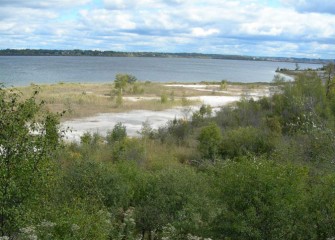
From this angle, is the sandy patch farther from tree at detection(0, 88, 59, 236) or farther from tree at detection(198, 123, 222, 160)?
tree at detection(0, 88, 59, 236)

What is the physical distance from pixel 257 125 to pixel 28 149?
26.8 metres

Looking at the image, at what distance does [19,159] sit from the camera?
33.4 ft

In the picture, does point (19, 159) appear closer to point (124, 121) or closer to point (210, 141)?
point (210, 141)

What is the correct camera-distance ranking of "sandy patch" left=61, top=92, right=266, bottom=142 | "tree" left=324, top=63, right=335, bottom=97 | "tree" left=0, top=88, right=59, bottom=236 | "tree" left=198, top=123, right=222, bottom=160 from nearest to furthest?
"tree" left=0, top=88, right=59, bottom=236 < "tree" left=198, top=123, right=222, bottom=160 < "tree" left=324, top=63, right=335, bottom=97 < "sandy patch" left=61, top=92, right=266, bottom=142

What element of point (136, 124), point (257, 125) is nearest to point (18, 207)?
point (257, 125)

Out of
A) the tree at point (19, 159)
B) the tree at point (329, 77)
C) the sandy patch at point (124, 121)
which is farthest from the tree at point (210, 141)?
the tree at point (19, 159)

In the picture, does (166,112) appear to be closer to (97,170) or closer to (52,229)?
(97,170)

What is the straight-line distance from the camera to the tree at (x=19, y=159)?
990 centimetres

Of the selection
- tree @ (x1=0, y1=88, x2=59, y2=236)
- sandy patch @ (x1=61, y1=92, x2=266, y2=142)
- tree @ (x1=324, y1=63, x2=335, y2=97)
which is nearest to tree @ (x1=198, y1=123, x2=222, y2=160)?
sandy patch @ (x1=61, y1=92, x2=266, y2=142)

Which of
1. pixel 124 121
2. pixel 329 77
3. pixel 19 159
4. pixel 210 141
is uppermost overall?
pixel 329 77

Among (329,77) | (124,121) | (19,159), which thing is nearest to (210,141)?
(329,77)

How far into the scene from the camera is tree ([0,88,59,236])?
9.90m

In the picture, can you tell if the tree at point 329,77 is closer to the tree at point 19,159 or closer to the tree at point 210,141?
the tree at point 210,141

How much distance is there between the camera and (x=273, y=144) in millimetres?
27891
